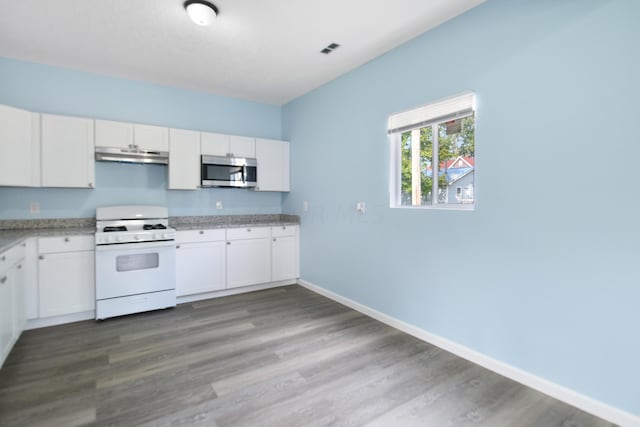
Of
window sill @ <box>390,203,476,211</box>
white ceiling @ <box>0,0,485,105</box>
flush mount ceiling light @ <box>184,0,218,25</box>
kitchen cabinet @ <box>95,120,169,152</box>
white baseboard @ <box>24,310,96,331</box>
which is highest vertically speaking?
white ceiling @ <box>0,0,485,105</box>

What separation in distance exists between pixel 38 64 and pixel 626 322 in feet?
18.2

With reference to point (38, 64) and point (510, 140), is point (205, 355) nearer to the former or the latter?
point (510, 140)

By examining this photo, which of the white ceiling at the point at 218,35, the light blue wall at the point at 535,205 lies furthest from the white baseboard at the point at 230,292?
the white ceiling at the point at 218,35

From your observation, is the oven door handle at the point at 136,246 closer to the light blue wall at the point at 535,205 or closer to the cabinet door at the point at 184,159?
the cabinet door at the point at 184,159

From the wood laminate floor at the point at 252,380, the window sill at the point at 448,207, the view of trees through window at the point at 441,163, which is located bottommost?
the wood laminate floor at the point at 252,380

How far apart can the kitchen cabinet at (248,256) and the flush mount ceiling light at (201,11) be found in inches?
93.1

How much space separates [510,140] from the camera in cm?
226

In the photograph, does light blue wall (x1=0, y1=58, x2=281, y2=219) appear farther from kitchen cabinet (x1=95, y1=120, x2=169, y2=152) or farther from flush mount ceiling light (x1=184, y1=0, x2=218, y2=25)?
flush mount ceiling light (x1=184, y1=0, x2=218, y2=25)

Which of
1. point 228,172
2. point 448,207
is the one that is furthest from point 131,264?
point 448,207

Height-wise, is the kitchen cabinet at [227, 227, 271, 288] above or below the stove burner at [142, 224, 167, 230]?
below

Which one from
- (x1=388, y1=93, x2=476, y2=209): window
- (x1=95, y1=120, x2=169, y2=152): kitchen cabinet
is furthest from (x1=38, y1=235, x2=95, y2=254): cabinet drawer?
(x1=388, y1=93, x2=476, y2=209): window

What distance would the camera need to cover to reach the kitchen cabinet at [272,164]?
4664 millimetres

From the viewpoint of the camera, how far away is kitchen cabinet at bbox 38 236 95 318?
3.08m

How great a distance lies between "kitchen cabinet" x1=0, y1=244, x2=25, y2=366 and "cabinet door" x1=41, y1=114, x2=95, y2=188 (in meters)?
0.89
